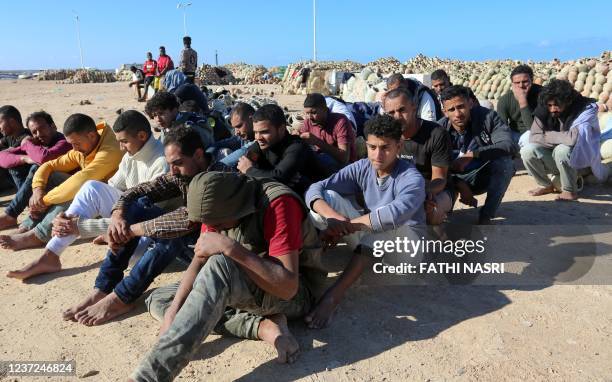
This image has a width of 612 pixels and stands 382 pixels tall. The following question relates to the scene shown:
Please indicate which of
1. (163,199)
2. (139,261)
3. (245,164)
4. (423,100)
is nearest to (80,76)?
(423,100)

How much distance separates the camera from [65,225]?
369 cm

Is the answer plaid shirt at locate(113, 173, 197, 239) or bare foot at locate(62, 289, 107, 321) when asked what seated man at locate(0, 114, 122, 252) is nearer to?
plaid shirt at locate(113, 173, 197, 239)

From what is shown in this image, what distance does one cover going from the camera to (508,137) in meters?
4.36

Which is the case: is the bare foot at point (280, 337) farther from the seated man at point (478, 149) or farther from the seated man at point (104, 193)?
the seated man at point (478, 149)

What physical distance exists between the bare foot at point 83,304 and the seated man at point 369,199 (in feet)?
4.62

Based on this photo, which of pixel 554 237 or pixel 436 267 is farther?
pixel 554 237

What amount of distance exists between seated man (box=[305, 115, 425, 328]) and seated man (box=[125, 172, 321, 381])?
48cm

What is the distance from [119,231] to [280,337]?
1.32 m

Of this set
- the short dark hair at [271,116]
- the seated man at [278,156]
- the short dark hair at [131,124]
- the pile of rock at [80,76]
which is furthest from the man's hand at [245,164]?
the pile of rock at [80,76]

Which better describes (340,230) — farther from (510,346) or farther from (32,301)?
(32,301)

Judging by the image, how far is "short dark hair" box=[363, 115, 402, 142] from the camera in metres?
3.19

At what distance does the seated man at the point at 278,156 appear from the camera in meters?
3.80

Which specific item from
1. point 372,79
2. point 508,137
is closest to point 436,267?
point 508,137

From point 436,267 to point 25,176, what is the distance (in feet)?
14.3
